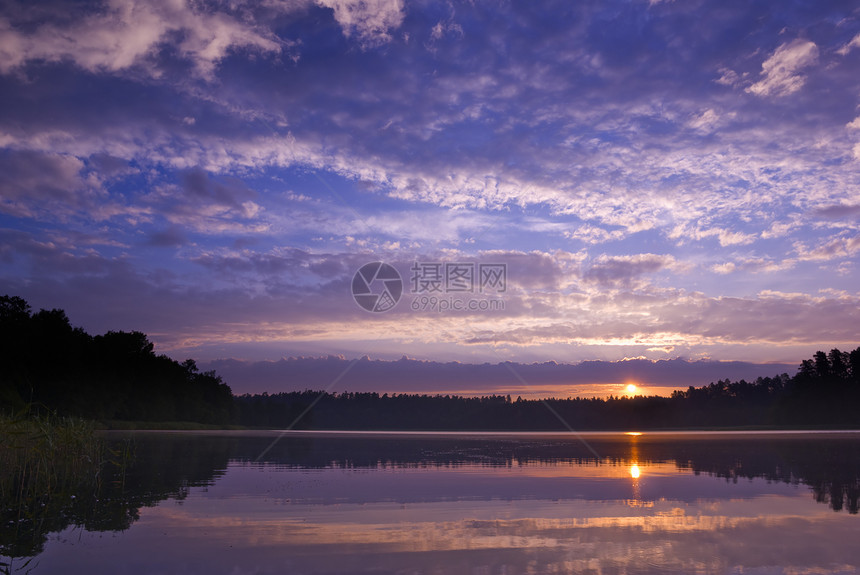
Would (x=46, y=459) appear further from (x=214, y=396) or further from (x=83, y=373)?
(x=214, y=396)

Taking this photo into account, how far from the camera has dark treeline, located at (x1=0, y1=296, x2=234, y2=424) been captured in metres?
79.8

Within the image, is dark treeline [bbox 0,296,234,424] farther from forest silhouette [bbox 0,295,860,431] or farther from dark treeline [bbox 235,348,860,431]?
dark treeline [bbox 235,348,860,431]

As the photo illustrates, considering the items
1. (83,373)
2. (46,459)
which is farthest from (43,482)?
(83,373)

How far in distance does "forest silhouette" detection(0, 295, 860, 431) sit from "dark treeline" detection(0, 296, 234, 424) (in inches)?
5.6

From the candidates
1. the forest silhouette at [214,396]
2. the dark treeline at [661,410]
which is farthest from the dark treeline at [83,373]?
the dark treeline at [661,410]

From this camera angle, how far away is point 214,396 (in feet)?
475

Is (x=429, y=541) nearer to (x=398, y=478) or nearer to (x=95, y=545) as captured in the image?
(x=95, y=545)

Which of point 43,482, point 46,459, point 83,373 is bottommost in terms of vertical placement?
point 43,482

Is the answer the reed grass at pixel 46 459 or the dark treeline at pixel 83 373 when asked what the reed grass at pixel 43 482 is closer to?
the reed grass at pixel 46 459

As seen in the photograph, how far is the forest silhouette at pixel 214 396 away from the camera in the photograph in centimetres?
8388

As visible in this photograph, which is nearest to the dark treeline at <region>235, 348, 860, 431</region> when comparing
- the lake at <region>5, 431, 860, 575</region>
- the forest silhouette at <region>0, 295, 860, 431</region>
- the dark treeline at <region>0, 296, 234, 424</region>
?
the forest silhouette at <region>0, 295, 860, 431</region>

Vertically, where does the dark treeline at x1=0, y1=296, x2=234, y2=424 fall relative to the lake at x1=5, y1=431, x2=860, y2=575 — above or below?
above

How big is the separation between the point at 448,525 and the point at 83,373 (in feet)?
302

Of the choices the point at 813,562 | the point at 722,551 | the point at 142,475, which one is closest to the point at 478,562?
the point at 722,551
